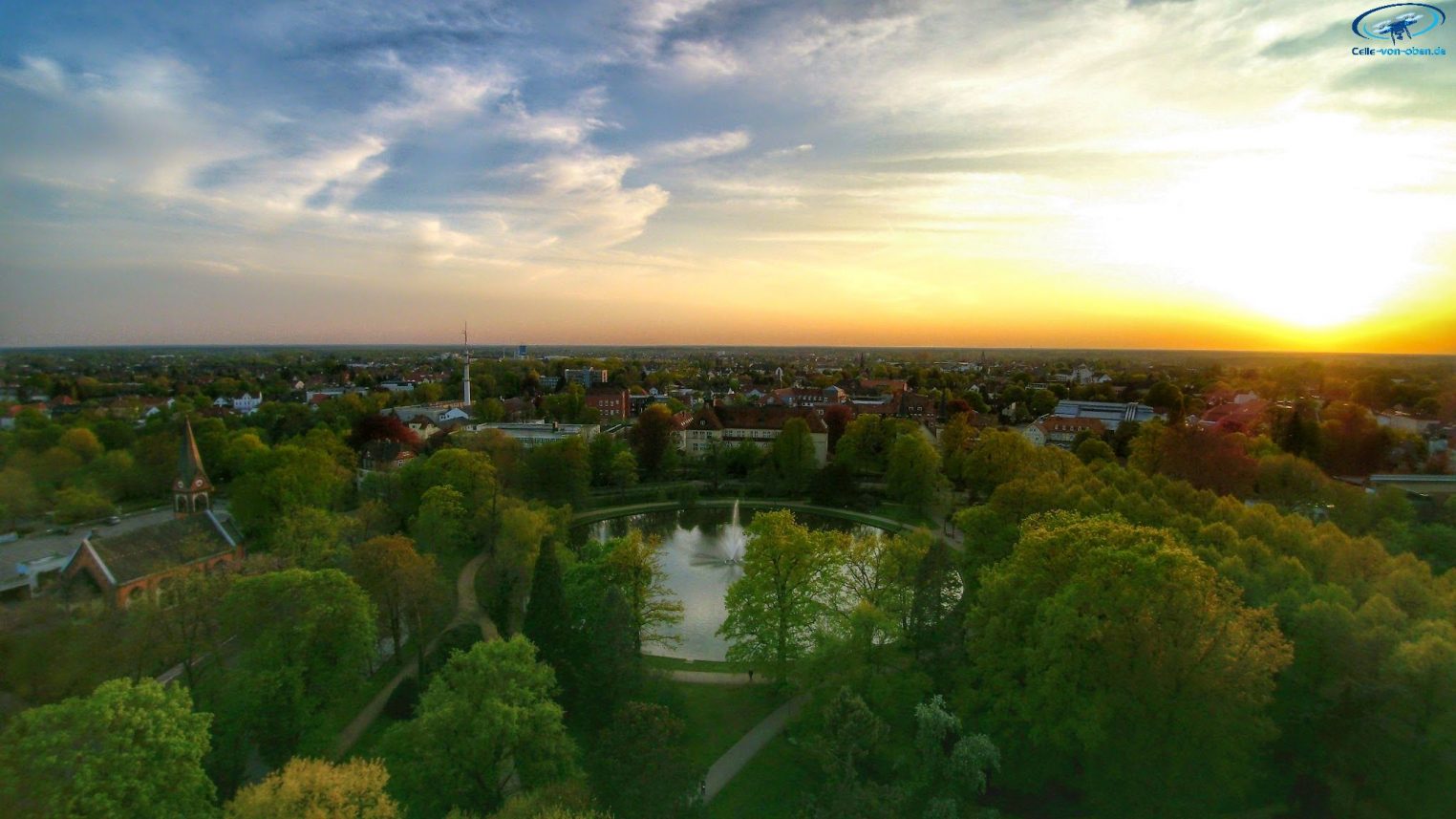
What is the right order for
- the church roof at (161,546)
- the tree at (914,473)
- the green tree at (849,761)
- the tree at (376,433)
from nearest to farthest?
the green tree at (849,761) < the church roof at (161,546) < the tree at (914,473) < the tree at (376,433)

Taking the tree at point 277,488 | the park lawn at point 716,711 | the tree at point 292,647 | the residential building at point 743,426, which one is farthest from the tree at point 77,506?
the residential building at point 743,426

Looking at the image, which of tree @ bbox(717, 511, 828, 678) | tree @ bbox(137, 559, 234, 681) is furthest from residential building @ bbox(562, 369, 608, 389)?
tree @ bbox(137, 559, 234, 681)

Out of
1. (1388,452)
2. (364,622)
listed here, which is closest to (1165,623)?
(364,622)

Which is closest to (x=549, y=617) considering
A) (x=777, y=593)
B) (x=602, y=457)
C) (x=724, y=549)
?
(x=777, y=593)

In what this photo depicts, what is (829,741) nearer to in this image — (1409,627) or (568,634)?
(568,634)

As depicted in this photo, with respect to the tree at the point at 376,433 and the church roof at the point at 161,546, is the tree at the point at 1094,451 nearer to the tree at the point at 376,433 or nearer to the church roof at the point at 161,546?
the tree at the point at 376,433

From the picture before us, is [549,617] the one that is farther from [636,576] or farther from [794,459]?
[794,459]

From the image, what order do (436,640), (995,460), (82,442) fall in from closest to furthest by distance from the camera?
(436,640) → (82,442) → (995,460)

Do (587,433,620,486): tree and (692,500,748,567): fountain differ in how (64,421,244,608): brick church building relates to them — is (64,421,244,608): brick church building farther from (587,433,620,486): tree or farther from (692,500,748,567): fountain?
(587,433,620,486): tree
